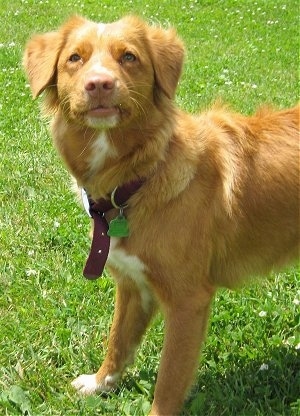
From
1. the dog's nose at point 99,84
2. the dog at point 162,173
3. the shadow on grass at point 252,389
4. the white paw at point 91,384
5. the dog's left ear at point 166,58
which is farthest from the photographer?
the white paw at point 91,384

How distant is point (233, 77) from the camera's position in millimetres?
8273

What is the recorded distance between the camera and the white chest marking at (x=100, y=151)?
289cm

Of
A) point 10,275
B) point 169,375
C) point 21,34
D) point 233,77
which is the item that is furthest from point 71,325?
point 21,34

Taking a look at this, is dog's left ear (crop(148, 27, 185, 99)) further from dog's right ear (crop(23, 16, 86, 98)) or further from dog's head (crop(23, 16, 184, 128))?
dog's right ear (crop(23, 16, 86, 98))

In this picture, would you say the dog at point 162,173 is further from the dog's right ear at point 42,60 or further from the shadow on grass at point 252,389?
the shadow on grass at point 252,389

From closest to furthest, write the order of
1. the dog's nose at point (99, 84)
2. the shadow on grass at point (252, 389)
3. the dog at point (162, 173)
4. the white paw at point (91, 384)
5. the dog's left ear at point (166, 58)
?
the dog's nose at point (99, 84) → the dog at point (162, 173) → the dog's left ear at point (166, 58) → the shadow on grass at point (252, 389) → the white paw at point (91, 384)

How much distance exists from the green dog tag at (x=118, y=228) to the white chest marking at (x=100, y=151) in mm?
274

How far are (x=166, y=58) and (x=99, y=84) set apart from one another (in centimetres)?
52

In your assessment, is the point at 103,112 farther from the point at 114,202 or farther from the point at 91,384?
the point at 91,384

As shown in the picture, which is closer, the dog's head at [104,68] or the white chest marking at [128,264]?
the dog's head at [104,68]

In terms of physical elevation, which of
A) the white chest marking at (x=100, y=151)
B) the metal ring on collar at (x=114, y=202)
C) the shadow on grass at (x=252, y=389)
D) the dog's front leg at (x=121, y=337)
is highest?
the white chest marking at (x=100, y=151)

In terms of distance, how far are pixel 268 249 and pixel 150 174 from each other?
78 centimetres

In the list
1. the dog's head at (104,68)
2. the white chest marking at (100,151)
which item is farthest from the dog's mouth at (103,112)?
the white chest marking at (100,151)

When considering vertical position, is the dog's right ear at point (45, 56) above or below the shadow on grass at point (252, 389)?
above
